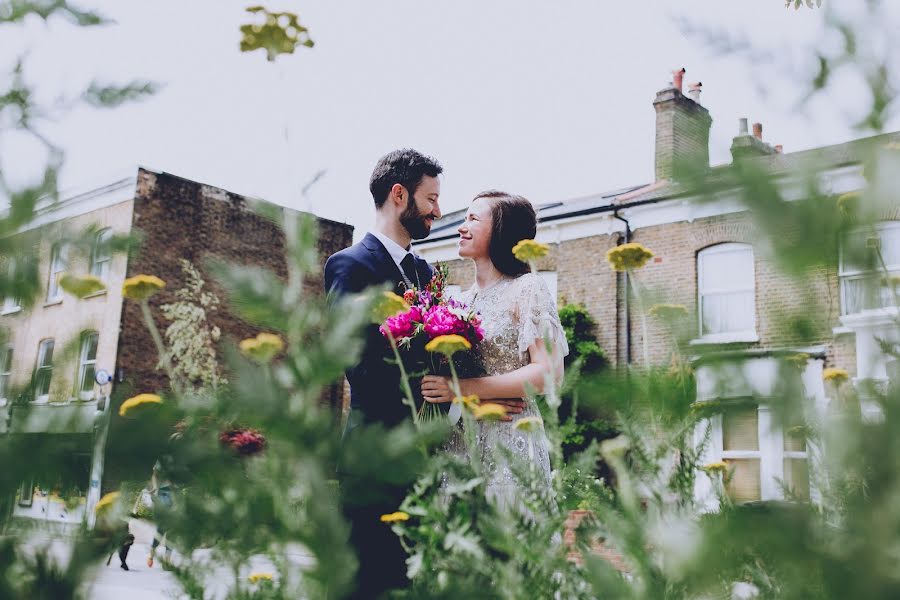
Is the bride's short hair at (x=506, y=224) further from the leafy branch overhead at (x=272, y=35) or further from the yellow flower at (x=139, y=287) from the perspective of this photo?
the leafy branch overhead at (x=272, y=35)

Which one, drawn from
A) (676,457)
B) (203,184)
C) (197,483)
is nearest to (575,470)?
(676,457)

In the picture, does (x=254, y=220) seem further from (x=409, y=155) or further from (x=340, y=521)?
(x=340, y=521)

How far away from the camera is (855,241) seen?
0.58m

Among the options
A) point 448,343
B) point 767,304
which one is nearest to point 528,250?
A: point 448,343

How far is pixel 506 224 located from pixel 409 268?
1.35ft

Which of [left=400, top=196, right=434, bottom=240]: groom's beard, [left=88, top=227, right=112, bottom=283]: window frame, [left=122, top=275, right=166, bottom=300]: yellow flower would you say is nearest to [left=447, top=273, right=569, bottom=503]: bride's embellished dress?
[left=400, top=196, right=434, bottom=240]: groom's beard

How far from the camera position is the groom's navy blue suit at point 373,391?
2.27 metres

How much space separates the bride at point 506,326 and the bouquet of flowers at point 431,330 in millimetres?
109

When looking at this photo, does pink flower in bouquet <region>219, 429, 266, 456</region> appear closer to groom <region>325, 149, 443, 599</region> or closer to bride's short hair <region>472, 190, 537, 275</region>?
groom <region>325, 149, 443, 599</region>

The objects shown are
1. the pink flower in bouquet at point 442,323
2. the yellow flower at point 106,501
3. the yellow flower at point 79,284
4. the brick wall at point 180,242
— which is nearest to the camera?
the yellow flower at point 106,501

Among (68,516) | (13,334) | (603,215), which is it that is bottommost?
(68,516)

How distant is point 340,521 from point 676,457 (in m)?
1.05

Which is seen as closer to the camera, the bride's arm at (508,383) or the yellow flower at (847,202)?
the yellow flower at (847,202)

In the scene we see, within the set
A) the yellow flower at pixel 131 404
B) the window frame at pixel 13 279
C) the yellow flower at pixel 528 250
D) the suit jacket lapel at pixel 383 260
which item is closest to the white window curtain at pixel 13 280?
the window frame at pixel 13 279
